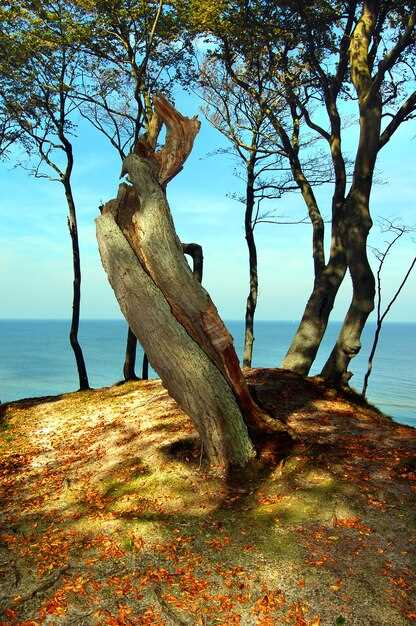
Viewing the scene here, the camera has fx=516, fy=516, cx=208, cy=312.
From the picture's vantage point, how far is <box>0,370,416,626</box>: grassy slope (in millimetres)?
5832

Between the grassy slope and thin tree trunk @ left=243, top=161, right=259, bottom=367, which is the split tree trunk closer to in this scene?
the grassy slope

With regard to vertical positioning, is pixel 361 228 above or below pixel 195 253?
above

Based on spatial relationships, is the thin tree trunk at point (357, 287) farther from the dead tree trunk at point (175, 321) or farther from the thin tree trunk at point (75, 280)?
the thin tree trunk at point (75, 280)

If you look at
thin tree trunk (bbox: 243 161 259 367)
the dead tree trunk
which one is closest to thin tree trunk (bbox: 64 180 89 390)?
thin tree trunk (bbox: 243 161 259 367)

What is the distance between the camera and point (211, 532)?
724 centimetres

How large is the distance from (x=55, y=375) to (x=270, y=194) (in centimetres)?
6808

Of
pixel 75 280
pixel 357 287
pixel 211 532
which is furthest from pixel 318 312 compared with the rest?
pixel 75 280

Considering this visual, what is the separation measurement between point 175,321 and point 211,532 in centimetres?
334

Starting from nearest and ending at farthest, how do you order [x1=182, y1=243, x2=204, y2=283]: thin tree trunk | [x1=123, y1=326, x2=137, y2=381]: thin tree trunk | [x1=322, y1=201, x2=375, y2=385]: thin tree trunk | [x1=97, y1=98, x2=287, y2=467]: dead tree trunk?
[x1=97, y1=98, x2=287, y2=467]: dead tree trunk < [x1=182, y1=243, x2=204, y2=283]: thin tree trunk < [x1=322, y1=201, x2=375, y2=385]: thin tree trunk < [x1=123, y1=326, x2=137, y2=381]: thin tree trunk

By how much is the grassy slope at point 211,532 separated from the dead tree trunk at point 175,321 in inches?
33.7

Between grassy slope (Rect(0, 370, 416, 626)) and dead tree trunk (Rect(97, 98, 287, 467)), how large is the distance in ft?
2.81

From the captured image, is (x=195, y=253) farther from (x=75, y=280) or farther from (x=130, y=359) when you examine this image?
(x=75, y=280)

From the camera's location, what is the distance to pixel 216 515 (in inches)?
302

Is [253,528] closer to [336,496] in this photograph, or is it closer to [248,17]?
[336,496]
